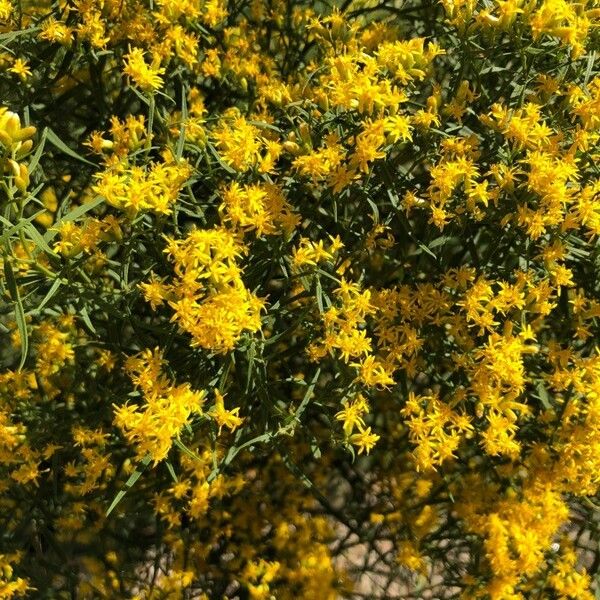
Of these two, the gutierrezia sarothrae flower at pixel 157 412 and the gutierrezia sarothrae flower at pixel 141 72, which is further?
the gutierrezia sarothrae flower at pixel 141 72

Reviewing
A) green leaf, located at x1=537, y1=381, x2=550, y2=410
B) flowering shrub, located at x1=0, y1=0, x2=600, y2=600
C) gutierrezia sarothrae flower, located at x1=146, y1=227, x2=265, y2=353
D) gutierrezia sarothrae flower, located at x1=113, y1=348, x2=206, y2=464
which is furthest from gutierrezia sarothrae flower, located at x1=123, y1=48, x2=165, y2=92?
green leaf, located at x1=537, y1=381, x2=550, y2=410

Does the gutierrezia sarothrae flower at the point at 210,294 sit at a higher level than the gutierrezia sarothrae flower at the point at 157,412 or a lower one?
higher

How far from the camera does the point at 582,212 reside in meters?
1.84

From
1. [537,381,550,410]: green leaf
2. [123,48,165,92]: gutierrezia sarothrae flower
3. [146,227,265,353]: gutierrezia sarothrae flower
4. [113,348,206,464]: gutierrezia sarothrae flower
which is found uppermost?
[123,48,165,92]: gutierrezia sarothrae flower

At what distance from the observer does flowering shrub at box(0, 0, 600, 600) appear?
175cm

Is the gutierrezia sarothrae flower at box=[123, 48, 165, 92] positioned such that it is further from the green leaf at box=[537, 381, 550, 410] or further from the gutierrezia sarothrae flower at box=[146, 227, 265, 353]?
the green leaf at box=[537, 381, 550, 410]

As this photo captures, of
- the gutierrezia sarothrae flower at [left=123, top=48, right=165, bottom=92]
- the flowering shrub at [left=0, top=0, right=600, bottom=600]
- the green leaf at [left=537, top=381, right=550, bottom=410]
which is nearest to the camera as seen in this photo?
the flowering shrub at [left=0, top=0, right=600, bottom=600]

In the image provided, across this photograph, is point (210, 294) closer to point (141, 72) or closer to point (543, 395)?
point (141, 72)

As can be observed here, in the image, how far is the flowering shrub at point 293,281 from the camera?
1753 mm

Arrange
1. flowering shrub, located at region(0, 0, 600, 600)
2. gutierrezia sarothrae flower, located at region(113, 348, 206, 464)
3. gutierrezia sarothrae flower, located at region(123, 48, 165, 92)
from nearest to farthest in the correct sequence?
gutierrezia sarothrae flower, located at region(113, 348, 206, 464) < flowering shrub, located at region(0, 0, 600, 600) < gutierrezia sarothrae flower, located at region(123, 48, 165, 92)

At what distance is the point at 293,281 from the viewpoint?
1.94m

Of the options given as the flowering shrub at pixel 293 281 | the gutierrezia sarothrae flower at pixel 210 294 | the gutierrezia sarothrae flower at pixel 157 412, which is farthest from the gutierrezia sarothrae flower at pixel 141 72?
the gutierrezia sarothrae flower at pixel 157 412

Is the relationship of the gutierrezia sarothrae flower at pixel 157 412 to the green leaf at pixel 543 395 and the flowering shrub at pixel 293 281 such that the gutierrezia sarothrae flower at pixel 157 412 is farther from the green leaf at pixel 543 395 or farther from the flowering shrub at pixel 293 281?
the green leaf at pixel 543 395

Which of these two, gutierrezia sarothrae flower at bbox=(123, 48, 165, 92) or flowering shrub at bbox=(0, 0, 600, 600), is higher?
gutierrezia sarothrae flower at bbox=(123, 48, 165, 92)
